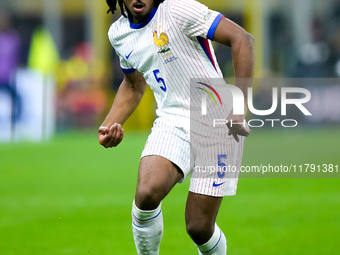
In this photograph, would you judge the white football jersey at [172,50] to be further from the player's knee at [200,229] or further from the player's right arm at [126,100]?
the player's knee at [200,229]

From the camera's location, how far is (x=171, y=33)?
5.59 meters

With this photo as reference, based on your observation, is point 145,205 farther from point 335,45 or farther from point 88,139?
point 335,45

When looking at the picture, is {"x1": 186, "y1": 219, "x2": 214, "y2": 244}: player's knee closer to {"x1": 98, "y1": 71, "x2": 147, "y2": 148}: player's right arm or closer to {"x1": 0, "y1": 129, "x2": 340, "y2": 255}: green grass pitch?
{"x1": 98, "y1": 71, "x2": 147, "y2": 148}: player's right arm

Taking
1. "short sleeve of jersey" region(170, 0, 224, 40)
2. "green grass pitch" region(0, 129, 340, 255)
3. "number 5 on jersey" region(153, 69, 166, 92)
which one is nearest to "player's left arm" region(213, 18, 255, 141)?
"short sleeve of jersey" region(170, 0, 224, 40)

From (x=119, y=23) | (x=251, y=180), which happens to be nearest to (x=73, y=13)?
(x=251, y=180)

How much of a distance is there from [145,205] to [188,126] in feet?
2.20

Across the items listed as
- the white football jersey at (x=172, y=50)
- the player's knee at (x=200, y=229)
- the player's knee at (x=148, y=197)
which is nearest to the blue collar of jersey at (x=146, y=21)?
the white football jersey at (x=172, y=50)

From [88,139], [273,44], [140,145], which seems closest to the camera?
[140,145]

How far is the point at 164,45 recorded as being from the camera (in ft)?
18.4

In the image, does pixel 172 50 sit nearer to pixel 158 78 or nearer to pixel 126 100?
pixel 158 78

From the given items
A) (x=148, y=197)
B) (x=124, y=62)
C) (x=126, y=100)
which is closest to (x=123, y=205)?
(x=126, y=100)

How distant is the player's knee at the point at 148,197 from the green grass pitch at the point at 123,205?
2.24 meters

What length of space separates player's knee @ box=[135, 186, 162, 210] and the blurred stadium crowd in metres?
15.2

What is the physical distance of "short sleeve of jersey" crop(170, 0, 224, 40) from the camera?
17.7 ft
